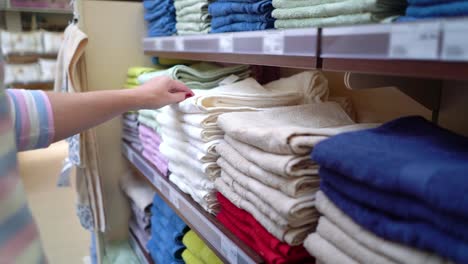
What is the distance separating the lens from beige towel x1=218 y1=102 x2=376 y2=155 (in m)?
0.59

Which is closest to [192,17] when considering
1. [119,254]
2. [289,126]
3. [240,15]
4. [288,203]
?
[240,15]

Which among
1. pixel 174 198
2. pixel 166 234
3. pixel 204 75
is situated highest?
pixel 204 75

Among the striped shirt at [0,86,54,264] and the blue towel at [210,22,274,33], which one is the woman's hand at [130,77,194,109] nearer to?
the blue towel at [210,22,274,33]

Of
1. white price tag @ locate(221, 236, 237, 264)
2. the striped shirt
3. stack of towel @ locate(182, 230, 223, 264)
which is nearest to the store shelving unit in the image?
white price tag @ locate(221, 236, 237, 264)

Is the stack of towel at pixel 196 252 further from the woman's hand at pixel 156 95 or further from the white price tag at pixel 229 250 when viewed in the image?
the woman's hand at pixel 156 95

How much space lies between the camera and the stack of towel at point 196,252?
3.38 ft

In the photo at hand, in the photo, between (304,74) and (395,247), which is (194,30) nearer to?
(304,74)

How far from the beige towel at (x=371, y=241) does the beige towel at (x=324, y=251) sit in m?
0.03

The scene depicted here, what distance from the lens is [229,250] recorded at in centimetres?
78

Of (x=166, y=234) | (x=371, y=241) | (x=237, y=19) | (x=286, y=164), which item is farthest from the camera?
(x=166, y=234)

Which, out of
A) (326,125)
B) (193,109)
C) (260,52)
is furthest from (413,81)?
(193,109)

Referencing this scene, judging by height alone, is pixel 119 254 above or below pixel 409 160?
below

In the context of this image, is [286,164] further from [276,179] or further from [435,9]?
[435,9]

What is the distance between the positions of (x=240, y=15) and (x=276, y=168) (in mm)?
442
